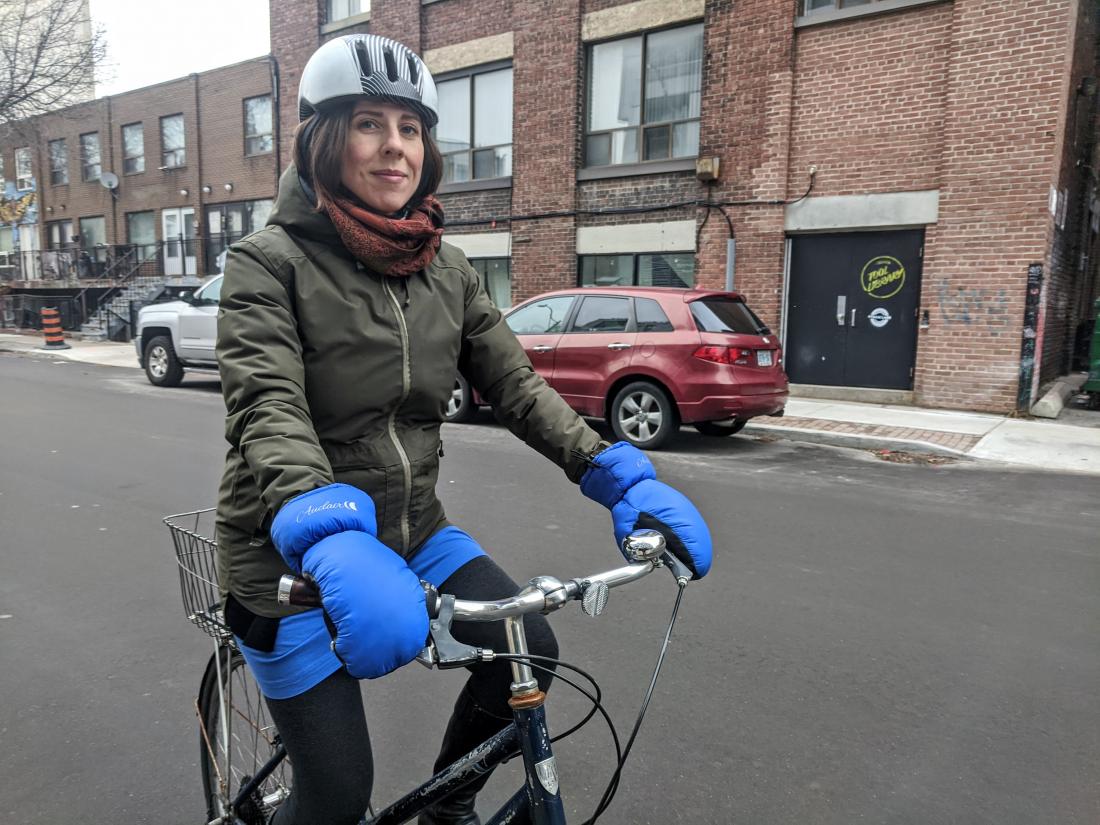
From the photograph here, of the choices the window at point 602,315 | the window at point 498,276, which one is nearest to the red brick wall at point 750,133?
the window at point 498,276

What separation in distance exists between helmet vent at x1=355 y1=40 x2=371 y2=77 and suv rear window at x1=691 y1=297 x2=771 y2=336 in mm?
7360

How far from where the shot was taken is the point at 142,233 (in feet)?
94.5

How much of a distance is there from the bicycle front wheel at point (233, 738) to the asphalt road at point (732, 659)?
417 millimetres

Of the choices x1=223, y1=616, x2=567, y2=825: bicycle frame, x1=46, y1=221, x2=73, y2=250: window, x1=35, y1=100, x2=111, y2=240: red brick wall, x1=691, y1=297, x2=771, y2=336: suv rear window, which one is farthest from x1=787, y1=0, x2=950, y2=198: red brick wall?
x1=46, y1=221, x2=73, y2=250: window

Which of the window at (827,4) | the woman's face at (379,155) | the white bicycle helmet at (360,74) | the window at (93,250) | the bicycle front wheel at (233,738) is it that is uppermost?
the window at (827,4)

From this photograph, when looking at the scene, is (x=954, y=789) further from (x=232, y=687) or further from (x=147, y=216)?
(x=147, y=216)

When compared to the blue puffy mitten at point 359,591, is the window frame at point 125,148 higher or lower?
higher

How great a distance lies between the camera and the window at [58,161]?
1244 inches

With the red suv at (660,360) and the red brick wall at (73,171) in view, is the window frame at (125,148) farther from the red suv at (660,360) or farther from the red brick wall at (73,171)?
the red suv at (660,360)

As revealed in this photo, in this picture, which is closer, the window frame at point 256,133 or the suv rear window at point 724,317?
the suv rear window at point 724,317

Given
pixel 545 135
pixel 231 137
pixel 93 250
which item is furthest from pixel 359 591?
pixel 93 250

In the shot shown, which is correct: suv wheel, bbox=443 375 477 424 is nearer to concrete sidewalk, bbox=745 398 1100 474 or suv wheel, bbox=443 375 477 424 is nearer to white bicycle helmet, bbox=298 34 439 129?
concrete sidewalk, bbox=745 398 1100 474

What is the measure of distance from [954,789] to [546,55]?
15.5 meters

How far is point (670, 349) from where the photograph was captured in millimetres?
9031
